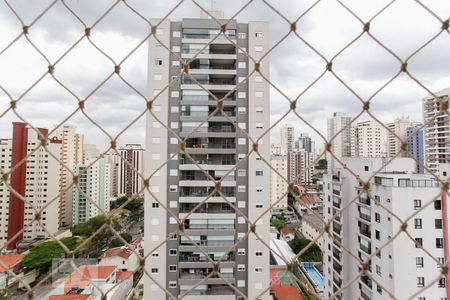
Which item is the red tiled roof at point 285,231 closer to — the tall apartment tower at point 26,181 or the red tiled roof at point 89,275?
the red tiled roof at point 89,275

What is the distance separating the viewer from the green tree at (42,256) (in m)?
7.83

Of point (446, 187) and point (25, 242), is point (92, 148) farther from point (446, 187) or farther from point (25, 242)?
point (446, 187)

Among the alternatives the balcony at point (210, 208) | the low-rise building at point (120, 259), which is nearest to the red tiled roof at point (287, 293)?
the balcony at point (210, 208)

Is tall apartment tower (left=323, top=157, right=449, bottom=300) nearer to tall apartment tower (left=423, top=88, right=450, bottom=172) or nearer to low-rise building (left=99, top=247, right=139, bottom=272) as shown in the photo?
tall apartment tower (left=423, top=88, right=450, bottom=172)

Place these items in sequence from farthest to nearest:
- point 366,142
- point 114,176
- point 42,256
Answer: point 114,176
point 366,142
point 42,256

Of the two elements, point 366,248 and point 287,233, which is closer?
point 366,248

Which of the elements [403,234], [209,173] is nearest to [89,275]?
[209,173]

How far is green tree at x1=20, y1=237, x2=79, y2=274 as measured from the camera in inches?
308

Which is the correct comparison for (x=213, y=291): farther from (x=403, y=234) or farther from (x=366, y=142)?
(x=366, y=142)

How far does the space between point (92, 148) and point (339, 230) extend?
1129 cm

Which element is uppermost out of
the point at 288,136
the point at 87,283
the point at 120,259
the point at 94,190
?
the point at 288,136

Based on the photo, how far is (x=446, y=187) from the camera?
0.62 m

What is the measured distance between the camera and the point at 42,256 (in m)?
8.05

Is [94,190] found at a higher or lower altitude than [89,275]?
higher
